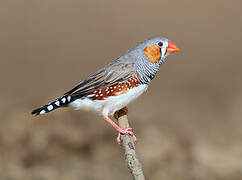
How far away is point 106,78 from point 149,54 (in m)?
0.44

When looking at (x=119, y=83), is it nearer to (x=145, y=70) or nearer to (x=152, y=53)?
(x=145, y=70)

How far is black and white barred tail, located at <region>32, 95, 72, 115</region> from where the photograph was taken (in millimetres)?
3320

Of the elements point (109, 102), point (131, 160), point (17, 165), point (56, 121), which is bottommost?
point (131, 160)

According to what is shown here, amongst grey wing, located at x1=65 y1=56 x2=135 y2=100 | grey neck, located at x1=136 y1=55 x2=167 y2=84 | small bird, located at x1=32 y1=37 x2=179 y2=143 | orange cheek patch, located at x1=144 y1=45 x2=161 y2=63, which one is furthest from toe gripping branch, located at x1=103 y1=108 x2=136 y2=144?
orange cheek patch, located at x1=144 y1=45 x2=161 y2=63

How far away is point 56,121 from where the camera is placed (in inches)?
255

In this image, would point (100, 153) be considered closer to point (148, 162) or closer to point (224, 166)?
point (148, 162)

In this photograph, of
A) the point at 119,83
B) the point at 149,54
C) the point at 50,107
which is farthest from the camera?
the point at 149,54

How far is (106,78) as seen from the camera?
3480 millimetres

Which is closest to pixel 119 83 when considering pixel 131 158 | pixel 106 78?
pixel 106 78

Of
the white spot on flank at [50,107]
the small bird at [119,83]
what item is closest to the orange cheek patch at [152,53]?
the small bird at [119,83]

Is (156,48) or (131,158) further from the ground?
(156,48)

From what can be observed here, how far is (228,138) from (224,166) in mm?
714

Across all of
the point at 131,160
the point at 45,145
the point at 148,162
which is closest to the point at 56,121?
the point at 45,145

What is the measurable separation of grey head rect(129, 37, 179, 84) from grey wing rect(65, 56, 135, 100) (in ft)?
0.26
